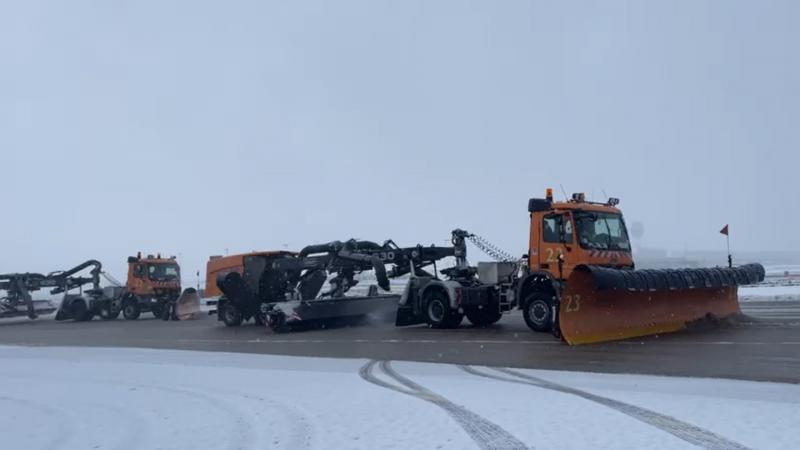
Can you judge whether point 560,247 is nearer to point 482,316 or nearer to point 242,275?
point 482,316

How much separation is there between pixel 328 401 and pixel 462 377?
8.42 feet

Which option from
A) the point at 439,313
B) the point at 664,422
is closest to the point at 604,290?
the point at 439,313

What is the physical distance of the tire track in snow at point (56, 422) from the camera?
6.93m

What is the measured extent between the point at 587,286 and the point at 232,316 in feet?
44.8

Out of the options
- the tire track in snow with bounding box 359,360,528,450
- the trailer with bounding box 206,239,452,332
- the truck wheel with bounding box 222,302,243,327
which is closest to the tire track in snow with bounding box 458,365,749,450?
the tire track in snow with bounding box 359,360,528,450

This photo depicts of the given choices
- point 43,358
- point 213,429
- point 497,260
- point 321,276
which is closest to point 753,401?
point 213,429

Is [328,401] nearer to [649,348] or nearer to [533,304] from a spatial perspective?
[649,348]

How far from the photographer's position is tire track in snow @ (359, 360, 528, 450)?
6.13m

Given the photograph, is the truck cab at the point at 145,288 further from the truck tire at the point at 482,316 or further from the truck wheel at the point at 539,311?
the truck wheel at the point at 539,311

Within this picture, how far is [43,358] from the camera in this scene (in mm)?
15305

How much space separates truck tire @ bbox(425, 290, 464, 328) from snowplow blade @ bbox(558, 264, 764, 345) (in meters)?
4.99

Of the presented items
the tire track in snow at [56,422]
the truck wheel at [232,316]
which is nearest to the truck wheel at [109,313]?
the truck wheel at [232,316]

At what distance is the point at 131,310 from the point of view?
3291 cm

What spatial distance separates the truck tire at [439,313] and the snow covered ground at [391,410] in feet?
23.1
